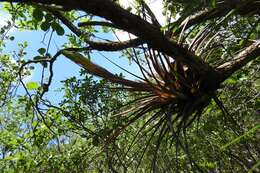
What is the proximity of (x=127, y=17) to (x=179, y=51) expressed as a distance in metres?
0.40

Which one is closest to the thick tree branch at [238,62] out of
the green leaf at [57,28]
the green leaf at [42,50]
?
the green leaf at [57,28]

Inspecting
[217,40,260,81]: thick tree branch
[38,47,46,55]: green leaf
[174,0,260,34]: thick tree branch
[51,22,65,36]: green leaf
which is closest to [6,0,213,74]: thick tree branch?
[217,40,260,81]: thick tree branch

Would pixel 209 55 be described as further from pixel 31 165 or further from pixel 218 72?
pixel 31 165

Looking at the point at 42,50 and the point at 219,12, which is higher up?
the point at 42,50

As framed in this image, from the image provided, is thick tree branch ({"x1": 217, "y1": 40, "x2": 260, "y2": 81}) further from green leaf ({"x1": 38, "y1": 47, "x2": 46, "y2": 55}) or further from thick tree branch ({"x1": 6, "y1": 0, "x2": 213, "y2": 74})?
green leaf ({"x1": 38, "y1": 47, "x2": 46, "y2": 55})

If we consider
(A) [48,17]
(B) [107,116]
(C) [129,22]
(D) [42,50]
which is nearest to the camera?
(C) [129,22]

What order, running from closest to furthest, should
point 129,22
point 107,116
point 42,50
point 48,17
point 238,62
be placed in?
1. point 129,22
2. point 238,62
3. point 48,17
4. point 42,50
5. point 107,116

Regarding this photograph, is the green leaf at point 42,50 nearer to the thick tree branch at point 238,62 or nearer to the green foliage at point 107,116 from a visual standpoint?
the green foliage at point 107,116

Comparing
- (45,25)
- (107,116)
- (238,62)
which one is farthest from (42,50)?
(107,116)

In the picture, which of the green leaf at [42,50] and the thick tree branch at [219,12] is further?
the green leaf at [42,50]

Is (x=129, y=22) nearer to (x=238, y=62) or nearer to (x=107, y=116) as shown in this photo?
(x=238, y=62)

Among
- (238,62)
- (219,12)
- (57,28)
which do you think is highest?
(57,28)

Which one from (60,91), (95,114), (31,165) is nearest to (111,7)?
(31,165)

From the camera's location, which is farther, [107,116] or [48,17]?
[107,116]
